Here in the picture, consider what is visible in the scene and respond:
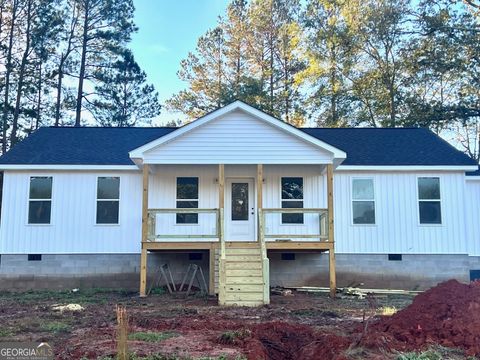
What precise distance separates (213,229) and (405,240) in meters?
5.81

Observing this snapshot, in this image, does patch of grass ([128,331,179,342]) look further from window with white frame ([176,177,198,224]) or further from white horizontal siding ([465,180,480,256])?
white horizontal siding ([465,180,480,256])

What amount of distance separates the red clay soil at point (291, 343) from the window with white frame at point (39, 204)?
30.4 ft

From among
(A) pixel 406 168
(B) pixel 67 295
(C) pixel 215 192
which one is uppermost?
(A) pixel 406 168

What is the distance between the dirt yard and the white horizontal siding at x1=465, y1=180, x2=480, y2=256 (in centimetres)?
620

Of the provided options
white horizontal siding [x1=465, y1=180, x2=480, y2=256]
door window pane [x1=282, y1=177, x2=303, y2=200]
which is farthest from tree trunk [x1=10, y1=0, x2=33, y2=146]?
white horizontal siding [x1=465, y1=180, x2=480, y2=256]


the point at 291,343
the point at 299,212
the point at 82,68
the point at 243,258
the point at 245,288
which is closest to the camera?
the point at 291,343

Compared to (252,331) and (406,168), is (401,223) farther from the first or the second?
(252,331)

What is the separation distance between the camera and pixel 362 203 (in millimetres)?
13984

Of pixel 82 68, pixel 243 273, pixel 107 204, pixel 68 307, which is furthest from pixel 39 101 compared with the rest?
pixel 243 273

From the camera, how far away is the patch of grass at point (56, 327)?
283 inches

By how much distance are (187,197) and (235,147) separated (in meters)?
2.62

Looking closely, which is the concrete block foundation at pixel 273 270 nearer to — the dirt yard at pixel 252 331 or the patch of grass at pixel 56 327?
the dirt yard at pixel 252 331

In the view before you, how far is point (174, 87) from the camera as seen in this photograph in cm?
2906

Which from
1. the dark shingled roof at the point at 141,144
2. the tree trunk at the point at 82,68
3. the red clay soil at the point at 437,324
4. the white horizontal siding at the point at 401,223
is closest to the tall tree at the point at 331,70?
the dark shingled roof at the point at 141,144
